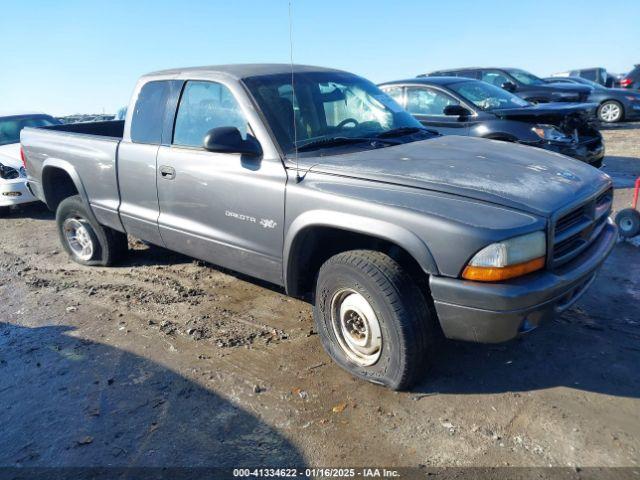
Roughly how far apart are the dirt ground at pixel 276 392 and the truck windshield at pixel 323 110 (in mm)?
1457

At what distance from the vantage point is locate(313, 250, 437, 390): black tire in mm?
2732

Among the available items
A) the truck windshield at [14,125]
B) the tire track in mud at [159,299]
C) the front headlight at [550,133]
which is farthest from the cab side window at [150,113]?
the truck windshield at [14,125]

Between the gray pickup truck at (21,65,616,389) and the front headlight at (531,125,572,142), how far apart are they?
3.36 metres

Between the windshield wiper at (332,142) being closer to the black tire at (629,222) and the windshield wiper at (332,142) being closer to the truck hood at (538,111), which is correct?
the black tire at (629,222)

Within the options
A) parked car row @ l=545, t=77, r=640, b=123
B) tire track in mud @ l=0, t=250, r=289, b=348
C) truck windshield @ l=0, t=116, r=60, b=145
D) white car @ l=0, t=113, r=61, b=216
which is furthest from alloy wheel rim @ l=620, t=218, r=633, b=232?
parked car row @ l=545, t=77, r=640, b=123

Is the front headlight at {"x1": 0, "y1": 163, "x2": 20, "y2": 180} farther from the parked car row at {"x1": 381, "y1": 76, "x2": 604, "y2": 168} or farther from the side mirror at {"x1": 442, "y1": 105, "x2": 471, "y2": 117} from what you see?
the side mirror at {"x1": 442, "y1": 105, "x2": 471, "y2": 117}

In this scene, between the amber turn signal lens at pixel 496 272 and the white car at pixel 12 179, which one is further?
the white car at pixel 12 179

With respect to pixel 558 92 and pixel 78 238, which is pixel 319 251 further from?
pixel 558 92

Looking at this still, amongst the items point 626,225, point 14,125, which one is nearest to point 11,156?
point 14,125

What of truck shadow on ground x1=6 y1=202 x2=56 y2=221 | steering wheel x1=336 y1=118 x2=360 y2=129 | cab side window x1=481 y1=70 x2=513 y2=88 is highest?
cab side window x1=481 y1=70 x2=513 y2=88

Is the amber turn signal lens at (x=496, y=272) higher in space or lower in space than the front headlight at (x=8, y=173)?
higher

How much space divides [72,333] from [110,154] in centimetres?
161

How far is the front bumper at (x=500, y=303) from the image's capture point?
96.0 inches

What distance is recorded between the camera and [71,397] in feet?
10.2
